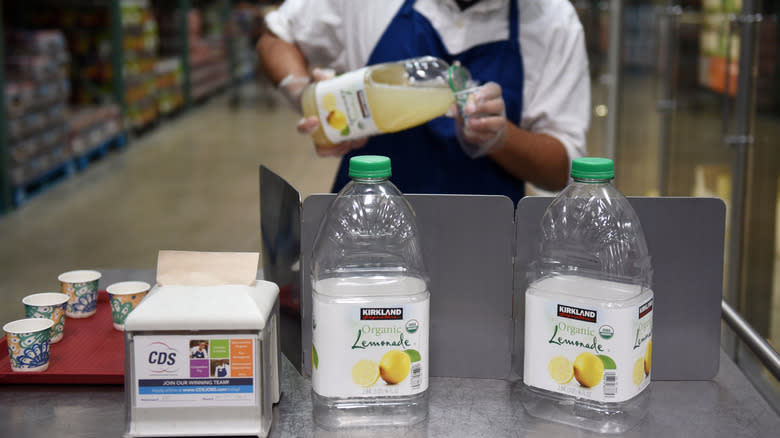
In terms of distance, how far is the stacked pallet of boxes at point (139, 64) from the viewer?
8445mm

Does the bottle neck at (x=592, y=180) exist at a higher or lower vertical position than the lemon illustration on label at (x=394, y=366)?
higher

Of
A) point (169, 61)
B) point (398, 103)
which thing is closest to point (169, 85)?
point (169, 61)

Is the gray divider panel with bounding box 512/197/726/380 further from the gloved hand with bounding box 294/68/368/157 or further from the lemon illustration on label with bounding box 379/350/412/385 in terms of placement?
the gloved hand with bounding box 294/68/368/157

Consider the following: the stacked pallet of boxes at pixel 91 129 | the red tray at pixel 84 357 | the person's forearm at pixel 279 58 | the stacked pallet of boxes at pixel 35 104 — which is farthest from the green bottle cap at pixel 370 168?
the stacked pallet of boxes at pixel 91 129

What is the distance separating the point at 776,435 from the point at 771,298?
2666mm

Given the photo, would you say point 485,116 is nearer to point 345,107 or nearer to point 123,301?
→ point 345,107

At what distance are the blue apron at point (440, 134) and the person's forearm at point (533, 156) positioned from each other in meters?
0.08

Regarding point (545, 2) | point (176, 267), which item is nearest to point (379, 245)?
point (176, 267)

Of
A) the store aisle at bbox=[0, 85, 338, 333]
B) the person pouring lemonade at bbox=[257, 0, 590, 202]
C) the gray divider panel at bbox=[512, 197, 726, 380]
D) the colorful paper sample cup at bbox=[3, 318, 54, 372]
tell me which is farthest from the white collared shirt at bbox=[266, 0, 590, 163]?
the store aisle at bbox=[0, 85, 338, 333]

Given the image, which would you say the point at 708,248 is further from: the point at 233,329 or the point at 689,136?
the point at 689,136

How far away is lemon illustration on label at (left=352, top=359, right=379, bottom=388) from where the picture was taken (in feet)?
3.78

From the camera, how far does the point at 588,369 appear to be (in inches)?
45.8

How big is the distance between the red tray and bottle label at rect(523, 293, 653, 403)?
64cm

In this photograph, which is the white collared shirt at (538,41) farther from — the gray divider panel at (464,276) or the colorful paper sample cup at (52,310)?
the colorful paper sample cup at (52,310)
